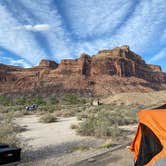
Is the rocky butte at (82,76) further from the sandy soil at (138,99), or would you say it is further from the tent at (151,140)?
the tent at (151,140)

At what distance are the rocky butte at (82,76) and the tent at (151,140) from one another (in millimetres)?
90018

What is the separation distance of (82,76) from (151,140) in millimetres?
109785

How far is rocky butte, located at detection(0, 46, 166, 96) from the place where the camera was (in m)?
105

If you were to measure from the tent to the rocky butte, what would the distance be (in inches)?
3544

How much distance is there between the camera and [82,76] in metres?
116

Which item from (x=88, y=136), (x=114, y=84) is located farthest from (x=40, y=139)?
(x=114, y=84)

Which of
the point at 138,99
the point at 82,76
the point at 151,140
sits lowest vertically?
the point at 151,140

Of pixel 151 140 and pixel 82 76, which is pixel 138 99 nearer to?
pixel 151 140

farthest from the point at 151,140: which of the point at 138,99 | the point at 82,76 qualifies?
the point at 82,76

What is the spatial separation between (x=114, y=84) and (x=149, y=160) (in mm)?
105186

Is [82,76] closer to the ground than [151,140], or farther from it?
farther from it

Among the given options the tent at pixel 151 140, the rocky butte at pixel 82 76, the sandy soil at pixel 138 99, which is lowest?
the tent at pixel 151 140

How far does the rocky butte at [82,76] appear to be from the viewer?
10538cm

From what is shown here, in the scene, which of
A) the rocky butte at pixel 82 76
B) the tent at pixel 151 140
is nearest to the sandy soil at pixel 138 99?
the rocky butte at pixel 82 76
